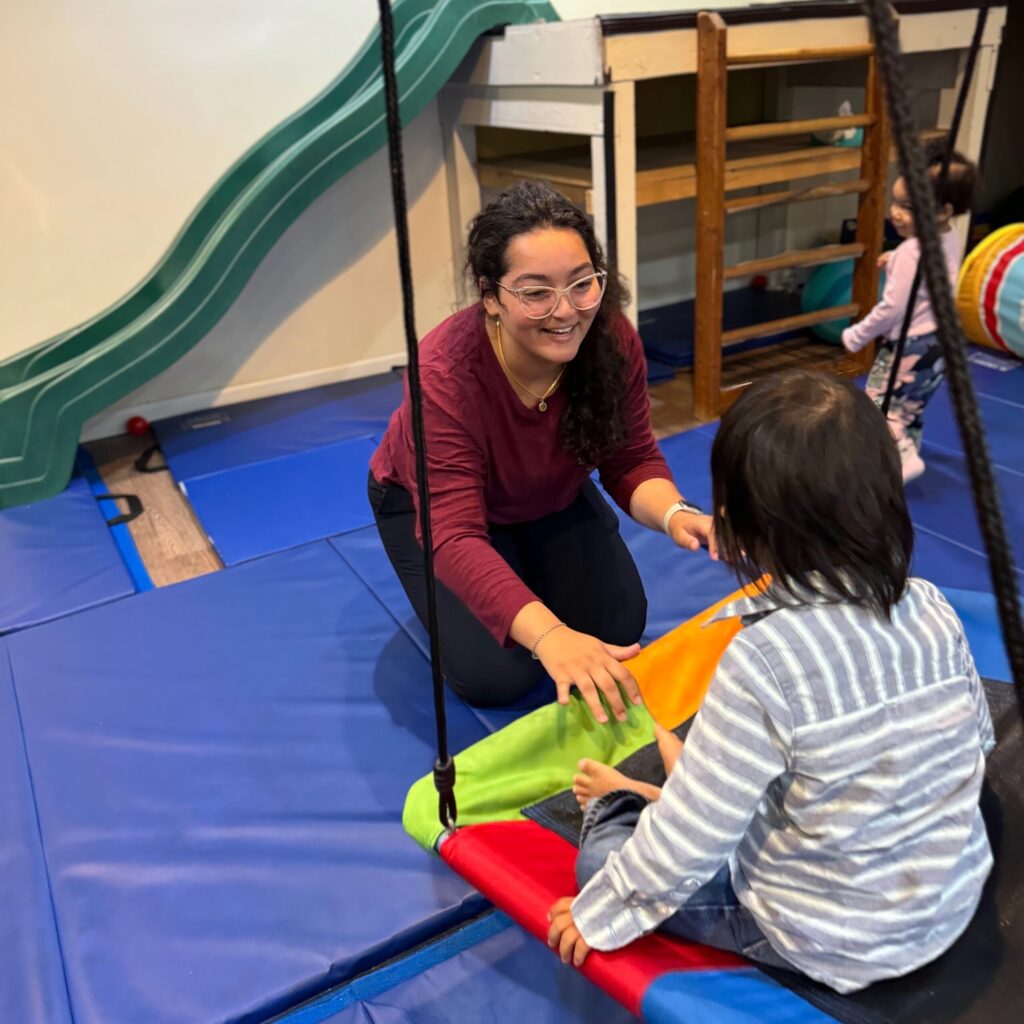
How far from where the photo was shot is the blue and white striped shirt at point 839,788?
2.64ft

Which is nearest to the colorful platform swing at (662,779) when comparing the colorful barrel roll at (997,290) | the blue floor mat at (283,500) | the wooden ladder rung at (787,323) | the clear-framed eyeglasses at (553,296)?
the clear-framed eyeglasses at (553,296)

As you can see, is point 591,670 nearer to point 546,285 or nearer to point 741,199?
point 546,285

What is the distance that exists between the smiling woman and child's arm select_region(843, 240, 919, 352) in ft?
3.75

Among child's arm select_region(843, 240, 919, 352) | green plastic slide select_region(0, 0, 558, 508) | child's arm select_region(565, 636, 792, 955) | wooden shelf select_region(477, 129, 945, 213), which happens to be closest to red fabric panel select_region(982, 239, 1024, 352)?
wooden shelf select_region(477, 129, 945, 213)

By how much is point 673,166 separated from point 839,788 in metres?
2.59

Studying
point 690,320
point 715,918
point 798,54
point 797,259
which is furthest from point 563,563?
point 690,320

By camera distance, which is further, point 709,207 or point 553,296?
point 709,207

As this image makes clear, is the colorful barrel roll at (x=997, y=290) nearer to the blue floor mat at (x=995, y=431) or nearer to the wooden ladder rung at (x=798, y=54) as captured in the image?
the blue floor mat at (x=995, y=431)

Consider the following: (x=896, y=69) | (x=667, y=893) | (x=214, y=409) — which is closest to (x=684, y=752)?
(x=667, y=893)

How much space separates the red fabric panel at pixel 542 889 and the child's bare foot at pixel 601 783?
0.39 feet

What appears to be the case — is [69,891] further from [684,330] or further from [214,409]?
[684,330]

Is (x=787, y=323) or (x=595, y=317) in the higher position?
(x=595, y=317)

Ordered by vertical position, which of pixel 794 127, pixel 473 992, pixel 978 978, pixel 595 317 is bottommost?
pixel 473 992

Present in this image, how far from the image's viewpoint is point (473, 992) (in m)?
1.21
